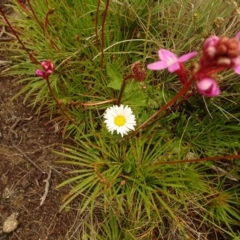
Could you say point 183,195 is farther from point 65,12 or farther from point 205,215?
point 65,12

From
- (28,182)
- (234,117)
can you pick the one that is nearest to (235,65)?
(234,117)

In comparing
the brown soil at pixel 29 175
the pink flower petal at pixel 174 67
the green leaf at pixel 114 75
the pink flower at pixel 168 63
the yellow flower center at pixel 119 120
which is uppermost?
the pink flower at pixel 168 63

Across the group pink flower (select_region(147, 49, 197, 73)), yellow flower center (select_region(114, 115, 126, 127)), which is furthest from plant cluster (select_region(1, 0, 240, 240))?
pink flower (select_region(147, 49, 197, 73))

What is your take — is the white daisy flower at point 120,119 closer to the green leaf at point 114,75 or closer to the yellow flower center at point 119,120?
the yellow flower center at point 119,120

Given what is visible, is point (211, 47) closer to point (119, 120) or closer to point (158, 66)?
point (158, 66)

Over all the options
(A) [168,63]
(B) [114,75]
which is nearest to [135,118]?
(B) [114,75]

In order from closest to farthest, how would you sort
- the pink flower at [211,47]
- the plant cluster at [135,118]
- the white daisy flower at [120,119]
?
the pink flower at [211,47]
the white daisy flower at [120,119]
the plant cluster at [135,118]

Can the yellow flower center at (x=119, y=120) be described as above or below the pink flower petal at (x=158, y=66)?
below

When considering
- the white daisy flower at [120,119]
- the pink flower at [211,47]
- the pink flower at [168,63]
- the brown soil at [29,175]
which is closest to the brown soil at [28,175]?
the brown soil at [29,175]
